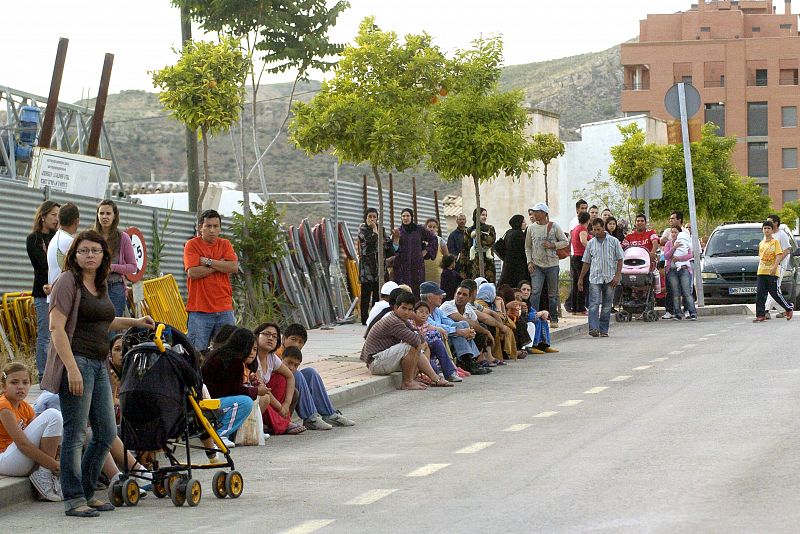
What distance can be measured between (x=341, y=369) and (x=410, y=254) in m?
6.33

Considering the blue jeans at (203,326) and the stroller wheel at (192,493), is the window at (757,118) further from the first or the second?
the stroller wheel at (192,493)

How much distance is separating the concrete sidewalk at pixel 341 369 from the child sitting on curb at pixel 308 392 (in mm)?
1362

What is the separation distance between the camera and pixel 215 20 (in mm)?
28984

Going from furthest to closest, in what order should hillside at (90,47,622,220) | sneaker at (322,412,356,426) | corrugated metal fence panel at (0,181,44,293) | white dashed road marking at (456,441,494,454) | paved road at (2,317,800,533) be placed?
hillside at (90,47,622,220) < corrugated metal fence panel at (0,181,44,293) < sneaker at (322,412,356,426) < white dashed road marking at (456,441,494,454) < paved road at (2,317,800,533)

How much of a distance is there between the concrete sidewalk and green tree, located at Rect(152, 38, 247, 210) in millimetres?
3354

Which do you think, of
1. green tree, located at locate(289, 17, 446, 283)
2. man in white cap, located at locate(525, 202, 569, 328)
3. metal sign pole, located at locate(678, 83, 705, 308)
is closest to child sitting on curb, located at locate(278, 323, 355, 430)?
green tree, located at locate(289, 17, 446, 283)

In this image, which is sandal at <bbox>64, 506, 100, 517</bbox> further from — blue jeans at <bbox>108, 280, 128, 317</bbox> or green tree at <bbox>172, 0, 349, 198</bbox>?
green tree at <bbox>172, 0, 349, 198</bbox>

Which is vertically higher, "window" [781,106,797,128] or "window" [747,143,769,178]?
"window" [781,106,797,128]

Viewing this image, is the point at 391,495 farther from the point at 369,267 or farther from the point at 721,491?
the point at 369,267

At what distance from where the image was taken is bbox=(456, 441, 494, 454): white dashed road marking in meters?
11.2

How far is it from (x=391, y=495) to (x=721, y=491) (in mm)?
2003

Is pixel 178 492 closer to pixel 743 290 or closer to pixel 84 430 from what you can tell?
pixel 84 430

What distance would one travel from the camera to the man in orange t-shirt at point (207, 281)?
1546 cm

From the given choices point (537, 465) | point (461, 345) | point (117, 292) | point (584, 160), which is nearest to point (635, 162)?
point (461, 345)
